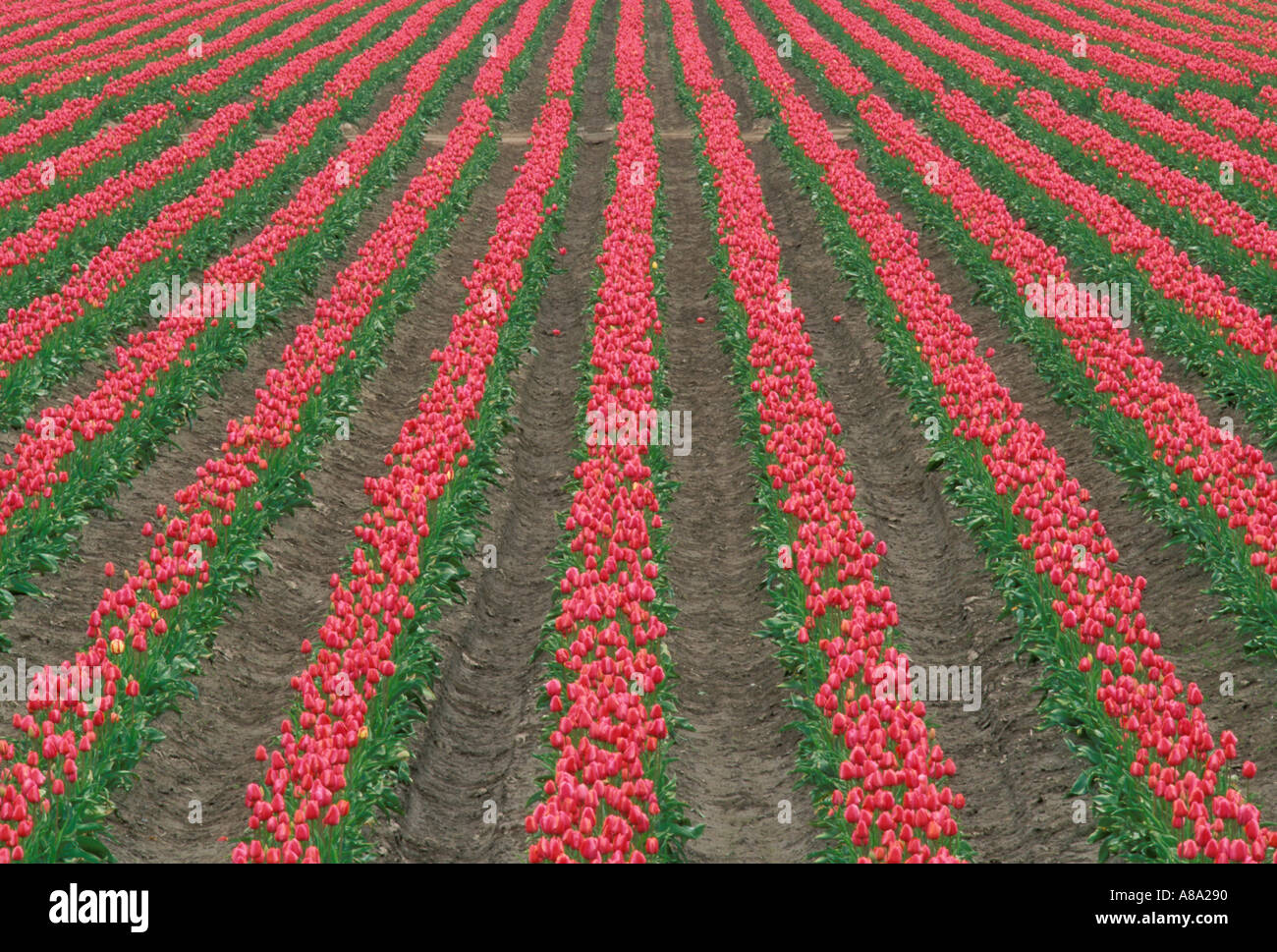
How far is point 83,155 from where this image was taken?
25188mm

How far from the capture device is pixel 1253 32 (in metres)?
38.4

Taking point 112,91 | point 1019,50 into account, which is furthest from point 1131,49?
point 112,91

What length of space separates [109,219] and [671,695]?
1606 centimetres

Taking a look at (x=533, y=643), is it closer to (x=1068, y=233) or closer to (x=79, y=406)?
(x=79, y=406)

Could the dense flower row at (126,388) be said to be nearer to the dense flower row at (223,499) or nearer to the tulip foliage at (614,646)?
the dense flower row at (223,499)

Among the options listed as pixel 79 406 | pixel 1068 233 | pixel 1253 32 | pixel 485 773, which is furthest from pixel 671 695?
pixel 1253 32

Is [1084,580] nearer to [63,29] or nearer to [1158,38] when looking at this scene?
[1158,38]

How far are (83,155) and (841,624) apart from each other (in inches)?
841

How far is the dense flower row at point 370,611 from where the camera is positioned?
23.4ft

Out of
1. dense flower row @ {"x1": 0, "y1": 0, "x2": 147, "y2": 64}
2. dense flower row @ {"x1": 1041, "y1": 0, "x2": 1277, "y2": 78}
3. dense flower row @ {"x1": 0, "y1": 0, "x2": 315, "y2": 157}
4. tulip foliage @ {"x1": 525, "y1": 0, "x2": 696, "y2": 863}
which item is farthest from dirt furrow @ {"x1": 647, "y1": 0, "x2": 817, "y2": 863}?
dense flower row @ {"x1": 0, "y1": 0, "x2": 147, "y2": 64}

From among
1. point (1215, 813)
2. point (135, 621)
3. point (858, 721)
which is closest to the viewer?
point (1215, 813)

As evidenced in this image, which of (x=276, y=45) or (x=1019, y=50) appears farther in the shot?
(x=276, y=45)

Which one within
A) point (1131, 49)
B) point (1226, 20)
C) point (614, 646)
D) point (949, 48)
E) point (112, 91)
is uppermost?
point (1226, 20)

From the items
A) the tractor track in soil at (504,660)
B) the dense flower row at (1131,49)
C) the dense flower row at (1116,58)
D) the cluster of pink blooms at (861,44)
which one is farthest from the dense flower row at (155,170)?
the dense flower row at (1131,49)
